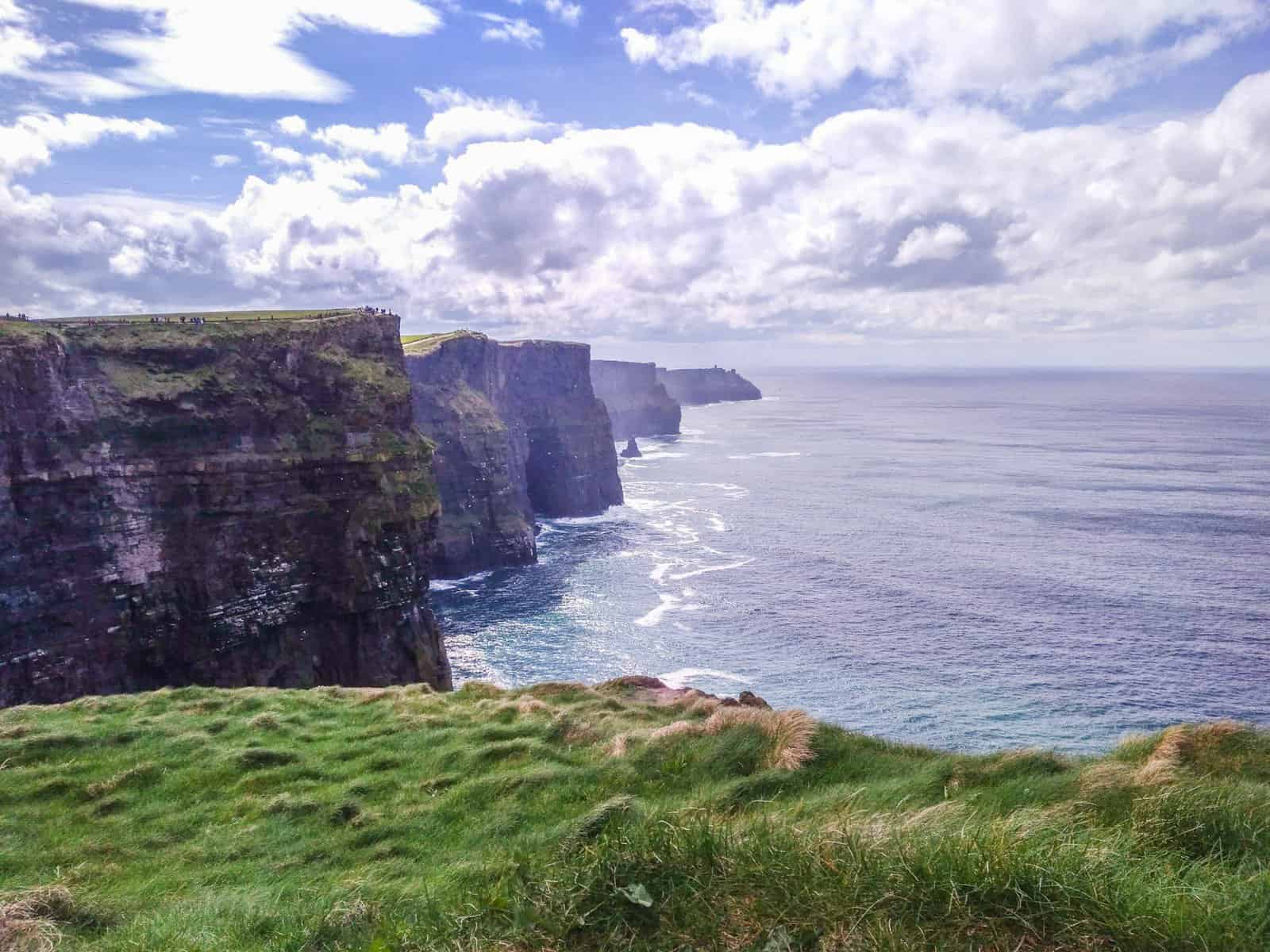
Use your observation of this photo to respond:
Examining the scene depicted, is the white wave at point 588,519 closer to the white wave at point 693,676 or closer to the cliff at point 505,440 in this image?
the cliff at point 505,440

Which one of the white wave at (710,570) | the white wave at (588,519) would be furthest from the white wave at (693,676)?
the white wave at (588,519)

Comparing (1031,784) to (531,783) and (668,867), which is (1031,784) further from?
(531,783)

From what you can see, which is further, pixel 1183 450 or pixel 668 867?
pixel 1183 450

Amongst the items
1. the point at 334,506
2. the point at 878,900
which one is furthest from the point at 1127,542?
the point at 878,900

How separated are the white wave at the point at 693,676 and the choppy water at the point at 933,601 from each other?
0.20m

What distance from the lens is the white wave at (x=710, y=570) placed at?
83062 millimetres

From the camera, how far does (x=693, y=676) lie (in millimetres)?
56469

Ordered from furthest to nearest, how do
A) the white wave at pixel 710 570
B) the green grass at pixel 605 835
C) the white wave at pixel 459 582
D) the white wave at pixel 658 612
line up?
the white wave at pixel 459 582
the white wave at pixel 710 570
the white wave at pixel 658 612
the green grass at pixel 605 835

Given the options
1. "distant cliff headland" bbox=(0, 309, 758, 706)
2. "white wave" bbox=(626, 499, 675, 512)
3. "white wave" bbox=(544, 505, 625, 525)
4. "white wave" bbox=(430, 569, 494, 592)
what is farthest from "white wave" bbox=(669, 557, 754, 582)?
"white wave" bbox=(626, 499, 675, 512)

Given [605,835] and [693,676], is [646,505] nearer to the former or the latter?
[693,676]

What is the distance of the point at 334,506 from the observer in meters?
52.7

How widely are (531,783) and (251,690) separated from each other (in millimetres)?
15464

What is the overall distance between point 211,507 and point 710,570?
5004 centimetres

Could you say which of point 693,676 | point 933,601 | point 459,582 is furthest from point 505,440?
point 933,601
